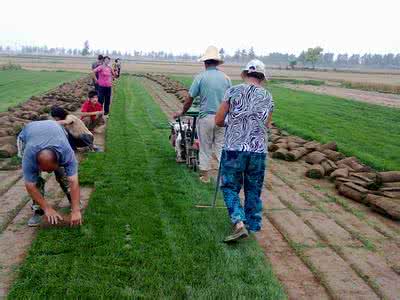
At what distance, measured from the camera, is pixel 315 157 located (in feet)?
27.6

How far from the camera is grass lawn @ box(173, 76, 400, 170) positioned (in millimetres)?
9089

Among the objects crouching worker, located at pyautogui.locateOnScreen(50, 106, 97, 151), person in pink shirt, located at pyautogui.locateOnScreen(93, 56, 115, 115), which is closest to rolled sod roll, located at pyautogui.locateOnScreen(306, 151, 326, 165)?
crouching worker, located at pyautogui.locateOnScreen(50, 106, 97, 151)

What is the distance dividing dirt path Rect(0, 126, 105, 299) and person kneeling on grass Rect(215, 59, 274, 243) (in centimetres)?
200

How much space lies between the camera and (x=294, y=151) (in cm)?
883

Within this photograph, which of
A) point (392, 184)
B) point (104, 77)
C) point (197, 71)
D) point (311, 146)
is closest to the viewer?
point (392, 184)

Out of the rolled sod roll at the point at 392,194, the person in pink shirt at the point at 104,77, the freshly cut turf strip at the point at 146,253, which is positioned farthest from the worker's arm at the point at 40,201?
the person in pink shirt at the point at 104,77

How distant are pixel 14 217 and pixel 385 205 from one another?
15.1 feet

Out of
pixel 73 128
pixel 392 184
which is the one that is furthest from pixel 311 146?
pixel 73 128

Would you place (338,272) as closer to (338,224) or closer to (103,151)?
(338,224)

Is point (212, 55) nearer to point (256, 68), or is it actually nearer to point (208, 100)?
point (208, 100)

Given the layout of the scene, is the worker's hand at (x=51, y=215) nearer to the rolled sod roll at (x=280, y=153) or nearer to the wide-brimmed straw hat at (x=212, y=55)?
the wide-brimmed straw hat at (x=212, y=55)

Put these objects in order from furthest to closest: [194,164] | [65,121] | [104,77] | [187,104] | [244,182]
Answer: [104,77] → [194,164] → [187,104] → [65,121] → [244,182]

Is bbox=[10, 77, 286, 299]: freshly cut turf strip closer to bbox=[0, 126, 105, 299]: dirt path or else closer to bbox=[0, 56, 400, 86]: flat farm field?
bbox=[0, 126, 105, 299]: dirt path

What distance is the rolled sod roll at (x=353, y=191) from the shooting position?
6.39 meters
